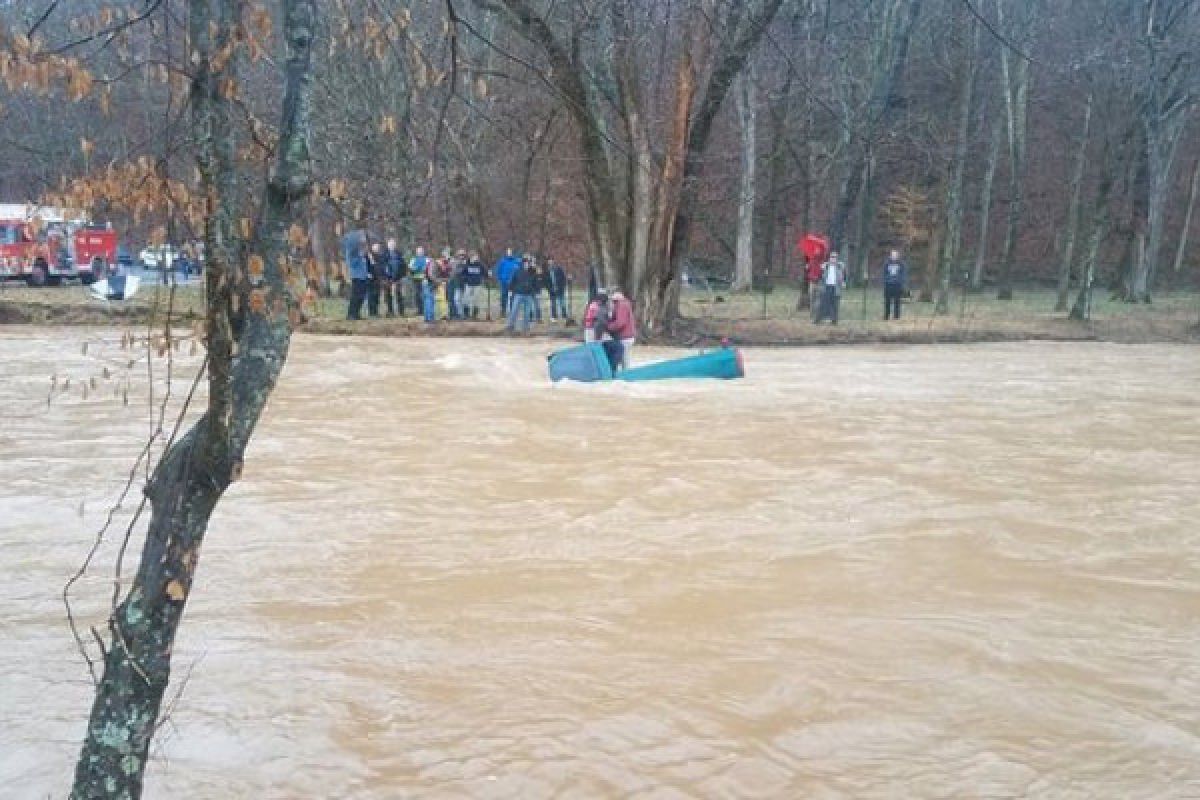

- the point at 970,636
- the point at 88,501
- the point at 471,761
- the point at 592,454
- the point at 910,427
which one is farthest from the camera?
the point at 910,427

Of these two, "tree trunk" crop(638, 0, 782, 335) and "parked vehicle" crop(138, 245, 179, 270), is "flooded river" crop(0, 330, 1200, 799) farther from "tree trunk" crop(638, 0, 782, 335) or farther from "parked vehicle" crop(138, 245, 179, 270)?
"tree trunk" crop(638, 0, 782, 335)

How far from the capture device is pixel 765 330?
27156 mm

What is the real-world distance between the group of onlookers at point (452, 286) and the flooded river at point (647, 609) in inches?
443

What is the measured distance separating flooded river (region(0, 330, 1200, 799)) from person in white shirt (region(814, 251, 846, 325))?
12478 mm

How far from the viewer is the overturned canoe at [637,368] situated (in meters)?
18.3

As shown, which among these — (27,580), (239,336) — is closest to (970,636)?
(239,336)

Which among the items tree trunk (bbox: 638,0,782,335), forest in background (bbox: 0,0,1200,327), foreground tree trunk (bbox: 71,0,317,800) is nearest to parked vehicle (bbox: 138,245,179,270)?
forest in background (bbox: 0,0,1200,327)

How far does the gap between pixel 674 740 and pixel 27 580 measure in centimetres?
510

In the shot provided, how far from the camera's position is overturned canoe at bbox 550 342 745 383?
1834 centimetres

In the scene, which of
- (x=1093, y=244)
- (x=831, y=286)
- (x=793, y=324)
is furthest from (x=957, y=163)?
(x=793, y=324)

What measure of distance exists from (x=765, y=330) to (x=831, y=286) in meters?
2.13

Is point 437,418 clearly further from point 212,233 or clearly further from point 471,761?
point 212,233

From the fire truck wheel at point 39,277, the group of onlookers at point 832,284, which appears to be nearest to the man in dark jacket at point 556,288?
the group of onlookers at point 832,284

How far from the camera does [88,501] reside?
10.8 meters
